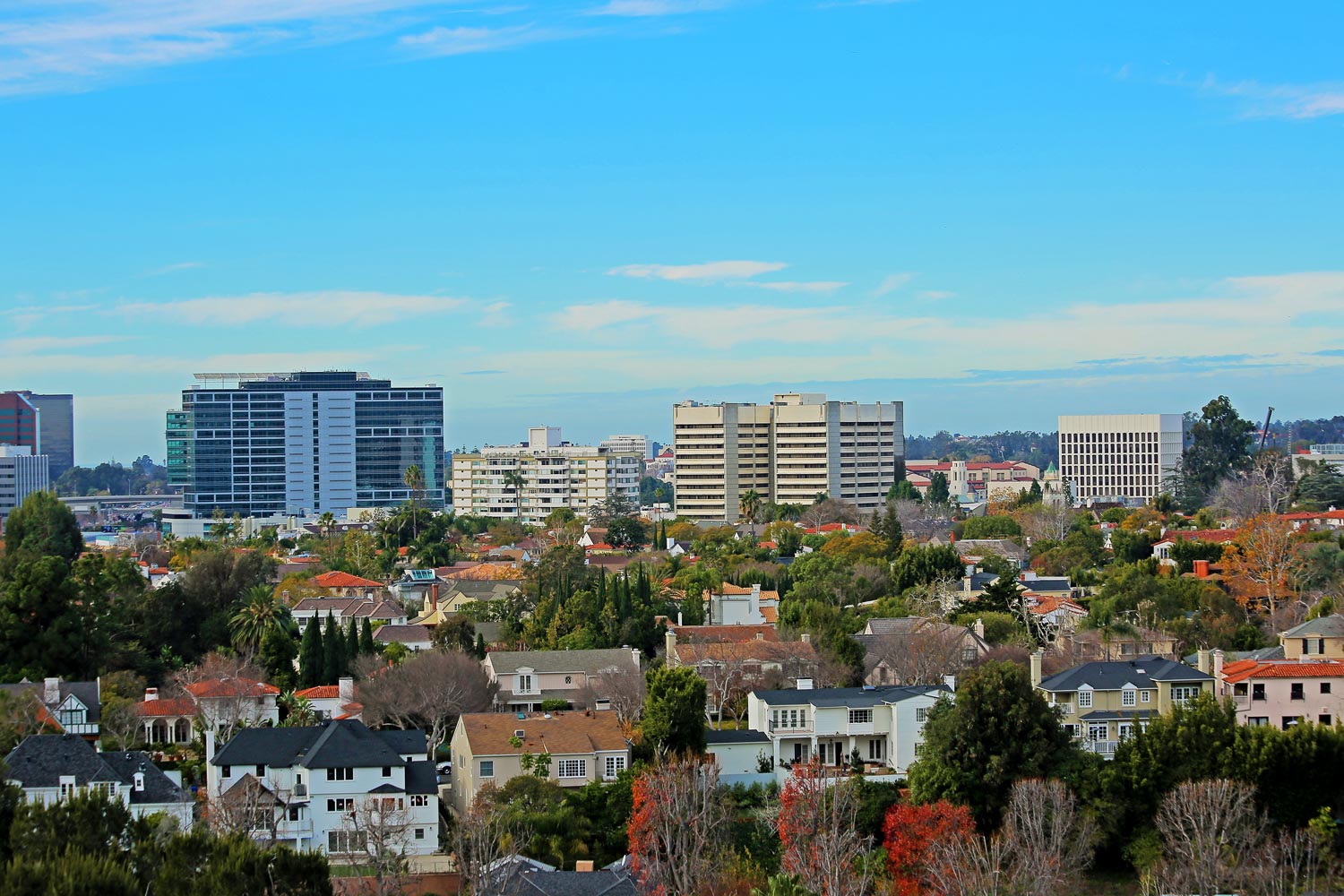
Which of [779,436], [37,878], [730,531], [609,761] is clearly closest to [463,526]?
[730,531]

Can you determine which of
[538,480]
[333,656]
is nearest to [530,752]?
[333,656]

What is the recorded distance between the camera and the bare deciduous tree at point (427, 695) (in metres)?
52.1

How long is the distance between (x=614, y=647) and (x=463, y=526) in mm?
76242

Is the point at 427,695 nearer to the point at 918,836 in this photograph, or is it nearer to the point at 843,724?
the point at 843,724

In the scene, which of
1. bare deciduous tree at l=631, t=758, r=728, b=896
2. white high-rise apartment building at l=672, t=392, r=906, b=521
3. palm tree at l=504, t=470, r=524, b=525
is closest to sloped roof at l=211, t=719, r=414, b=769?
bare deciduous tree at l=631, t=758, r=728, b=896

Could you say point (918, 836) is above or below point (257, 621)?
below

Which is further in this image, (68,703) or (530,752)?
(68,703)

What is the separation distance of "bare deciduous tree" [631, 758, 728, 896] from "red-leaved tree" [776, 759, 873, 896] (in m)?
1.62

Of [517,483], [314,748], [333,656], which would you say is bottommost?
[314,748]

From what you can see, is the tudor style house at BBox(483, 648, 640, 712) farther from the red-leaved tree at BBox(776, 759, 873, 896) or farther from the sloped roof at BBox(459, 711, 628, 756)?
the red-leaved tree at BBox(776, 759, 873, 896)

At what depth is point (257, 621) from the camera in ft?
211

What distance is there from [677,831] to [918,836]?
568cm

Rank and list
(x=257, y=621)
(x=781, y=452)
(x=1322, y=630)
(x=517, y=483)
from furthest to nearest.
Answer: (x=517, y=483), (x=781, y=452), (x=257, y=621), (x=1322, y=630)

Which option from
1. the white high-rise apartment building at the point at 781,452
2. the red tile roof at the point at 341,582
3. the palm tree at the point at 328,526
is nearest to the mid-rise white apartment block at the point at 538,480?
the white high-rise apartment building at the point at 781,452
